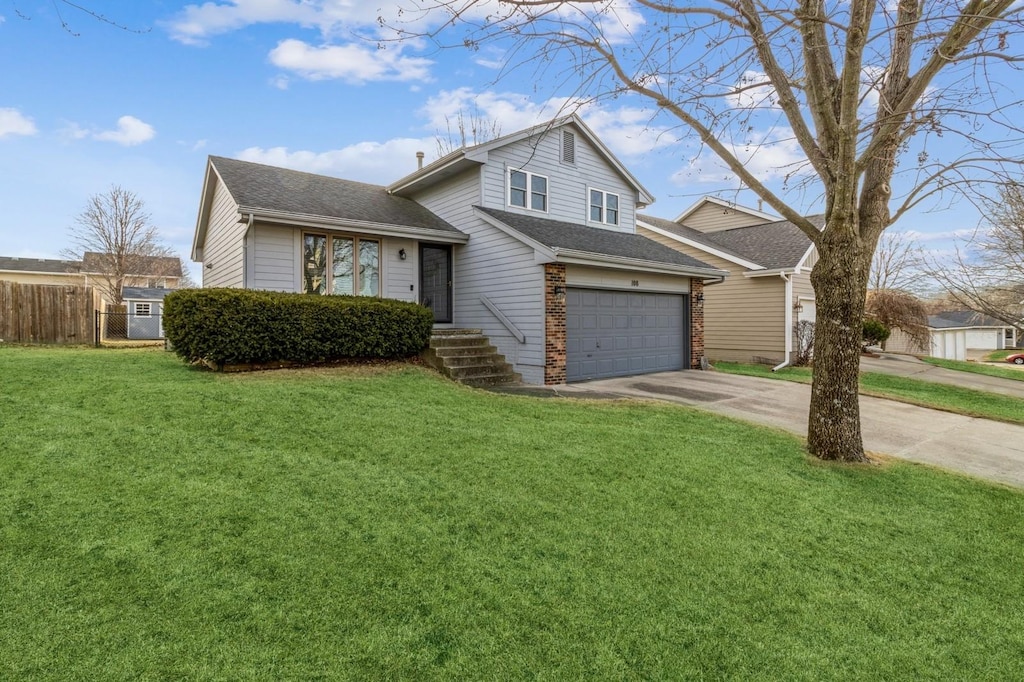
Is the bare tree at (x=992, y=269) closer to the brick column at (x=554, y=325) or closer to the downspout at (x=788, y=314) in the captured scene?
the downspout at (x=788, y=314)

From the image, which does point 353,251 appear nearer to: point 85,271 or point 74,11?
point 74,11

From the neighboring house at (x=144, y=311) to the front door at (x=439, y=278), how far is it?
16.5 meters

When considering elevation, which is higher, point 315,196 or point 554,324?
point 315,196

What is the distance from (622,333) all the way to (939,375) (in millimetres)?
10635

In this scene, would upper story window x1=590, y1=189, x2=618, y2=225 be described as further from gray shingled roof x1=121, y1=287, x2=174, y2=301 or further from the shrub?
gray shingled roof x1=121, y1=287, x2=174, y2=301

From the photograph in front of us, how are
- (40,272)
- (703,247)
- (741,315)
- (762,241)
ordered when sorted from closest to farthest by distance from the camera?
(741,315)
(703,247)
(762,241)
(40,272)

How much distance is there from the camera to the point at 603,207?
1473 cm

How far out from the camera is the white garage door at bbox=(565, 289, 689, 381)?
10984 millimetres

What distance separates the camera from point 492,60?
17.0ft

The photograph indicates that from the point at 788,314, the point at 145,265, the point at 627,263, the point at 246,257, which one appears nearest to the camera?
the point at 246,257

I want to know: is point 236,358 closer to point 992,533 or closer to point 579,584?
point 579,584

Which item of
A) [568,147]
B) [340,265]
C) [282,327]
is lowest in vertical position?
[282,327]

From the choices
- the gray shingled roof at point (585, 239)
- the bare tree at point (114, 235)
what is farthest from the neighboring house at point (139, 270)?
the gray shingled roof at point (585, 239)

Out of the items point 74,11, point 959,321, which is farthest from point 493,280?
point 959,321
